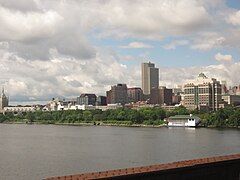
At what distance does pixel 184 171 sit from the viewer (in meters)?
19.5

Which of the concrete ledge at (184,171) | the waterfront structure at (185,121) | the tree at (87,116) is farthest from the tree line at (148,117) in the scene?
the concrete ledge at (184,171)

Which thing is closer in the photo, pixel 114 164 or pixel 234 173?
pixel 234 173

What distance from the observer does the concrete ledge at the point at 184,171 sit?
17.3 meters

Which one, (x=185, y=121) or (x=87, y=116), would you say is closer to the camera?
(x=185, y=121)

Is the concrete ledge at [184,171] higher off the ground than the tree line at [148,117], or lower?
lower

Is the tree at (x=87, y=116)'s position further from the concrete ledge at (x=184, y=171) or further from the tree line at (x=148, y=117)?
the concrete ledge at (x=184, y=171)

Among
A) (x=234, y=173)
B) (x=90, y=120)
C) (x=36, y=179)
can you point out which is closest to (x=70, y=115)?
(x=90, y=120)

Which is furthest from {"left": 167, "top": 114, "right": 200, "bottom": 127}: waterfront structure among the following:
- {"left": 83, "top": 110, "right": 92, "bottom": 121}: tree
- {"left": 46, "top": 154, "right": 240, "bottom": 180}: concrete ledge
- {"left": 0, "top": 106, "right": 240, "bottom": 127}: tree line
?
{"left": 46, "top": 154, "right": 240, "bottom": 180}: concrete ledge

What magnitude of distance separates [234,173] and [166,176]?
5041 mm

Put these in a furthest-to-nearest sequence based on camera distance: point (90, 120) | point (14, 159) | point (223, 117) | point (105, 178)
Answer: point (90, 120) → point (223, 117) → point (14, 159) → point (105, 178)

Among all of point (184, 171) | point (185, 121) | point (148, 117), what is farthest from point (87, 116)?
point (184, 171)

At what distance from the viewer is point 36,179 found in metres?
32.6

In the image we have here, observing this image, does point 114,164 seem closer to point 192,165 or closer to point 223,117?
point 192,165

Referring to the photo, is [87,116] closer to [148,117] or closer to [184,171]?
[148,117]
